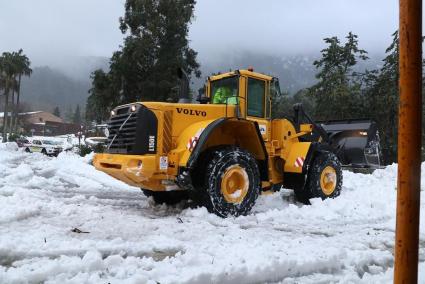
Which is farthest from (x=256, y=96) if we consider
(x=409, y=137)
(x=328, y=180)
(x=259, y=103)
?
(x=409, y=137)

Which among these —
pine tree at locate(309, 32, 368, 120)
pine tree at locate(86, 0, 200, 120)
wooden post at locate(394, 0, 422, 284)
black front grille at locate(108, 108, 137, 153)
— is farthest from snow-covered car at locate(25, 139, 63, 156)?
wooden post at locate(394, 0, 422, 284)

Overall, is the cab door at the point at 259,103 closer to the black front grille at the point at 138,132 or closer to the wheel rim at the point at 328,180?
the wheel rim at the point at 328,180

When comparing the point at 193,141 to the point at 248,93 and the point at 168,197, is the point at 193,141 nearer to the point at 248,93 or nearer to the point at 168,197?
the point at 248,93

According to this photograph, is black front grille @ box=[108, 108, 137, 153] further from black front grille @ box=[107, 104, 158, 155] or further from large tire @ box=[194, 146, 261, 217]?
large tire @ box=[194, 146, 261, 217]

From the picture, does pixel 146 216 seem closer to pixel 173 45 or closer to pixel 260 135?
pixel 260 135

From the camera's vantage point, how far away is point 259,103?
8.59 m

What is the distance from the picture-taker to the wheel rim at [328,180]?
30.9ft

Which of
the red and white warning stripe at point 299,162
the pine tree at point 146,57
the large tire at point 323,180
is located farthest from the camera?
the pine tree at point 146,57

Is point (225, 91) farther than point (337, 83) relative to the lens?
No

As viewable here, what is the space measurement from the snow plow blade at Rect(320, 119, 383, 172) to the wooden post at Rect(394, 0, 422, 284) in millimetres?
11591

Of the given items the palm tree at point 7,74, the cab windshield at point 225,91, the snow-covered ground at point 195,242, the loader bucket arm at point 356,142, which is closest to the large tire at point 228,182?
the snow-covered ground at point 195,242

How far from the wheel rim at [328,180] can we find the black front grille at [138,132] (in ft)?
13.0

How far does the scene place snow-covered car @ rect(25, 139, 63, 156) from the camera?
32.3 metres

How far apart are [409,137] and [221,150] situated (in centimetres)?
522
